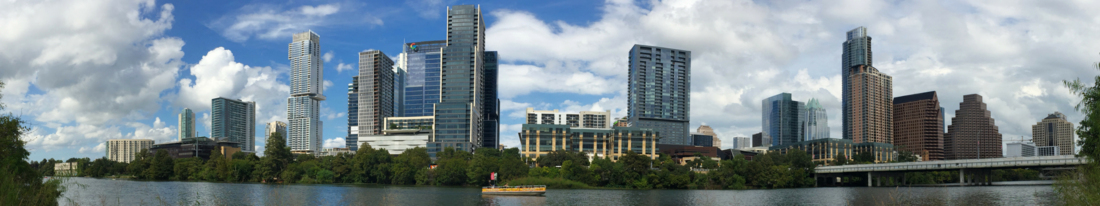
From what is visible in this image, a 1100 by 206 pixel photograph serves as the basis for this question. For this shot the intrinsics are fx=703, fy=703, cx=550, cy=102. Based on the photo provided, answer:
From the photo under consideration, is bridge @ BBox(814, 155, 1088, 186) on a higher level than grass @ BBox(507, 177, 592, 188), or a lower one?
higher

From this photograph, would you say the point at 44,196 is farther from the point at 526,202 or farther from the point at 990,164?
the point at 990,164

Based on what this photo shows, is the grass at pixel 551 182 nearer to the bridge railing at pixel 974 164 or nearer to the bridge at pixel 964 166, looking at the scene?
the bridge at pixel 964 166

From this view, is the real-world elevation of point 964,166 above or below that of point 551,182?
above

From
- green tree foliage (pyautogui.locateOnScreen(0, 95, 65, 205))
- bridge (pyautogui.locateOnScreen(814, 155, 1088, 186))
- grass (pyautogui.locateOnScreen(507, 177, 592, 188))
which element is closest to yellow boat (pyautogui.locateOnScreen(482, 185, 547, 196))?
grass (pyautogui.locateOnScreen(507, 177, 592, 188))

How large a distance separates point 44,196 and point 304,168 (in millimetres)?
141068

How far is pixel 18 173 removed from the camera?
134 ft

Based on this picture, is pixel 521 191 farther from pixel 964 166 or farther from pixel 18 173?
pixel 964 166

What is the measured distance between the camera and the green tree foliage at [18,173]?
37.2 m

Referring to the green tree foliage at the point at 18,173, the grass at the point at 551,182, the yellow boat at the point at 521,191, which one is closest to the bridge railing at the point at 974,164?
the grass at the point at 551,182

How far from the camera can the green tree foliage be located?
3719 cm

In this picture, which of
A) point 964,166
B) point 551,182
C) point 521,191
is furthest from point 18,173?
point 964,166

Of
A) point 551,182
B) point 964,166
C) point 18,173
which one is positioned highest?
point 18,173

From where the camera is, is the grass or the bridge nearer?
the grass

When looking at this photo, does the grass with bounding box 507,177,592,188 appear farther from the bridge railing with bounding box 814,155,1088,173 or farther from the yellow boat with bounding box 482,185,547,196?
the bridge railing with bounding box 814,155,1088,173
